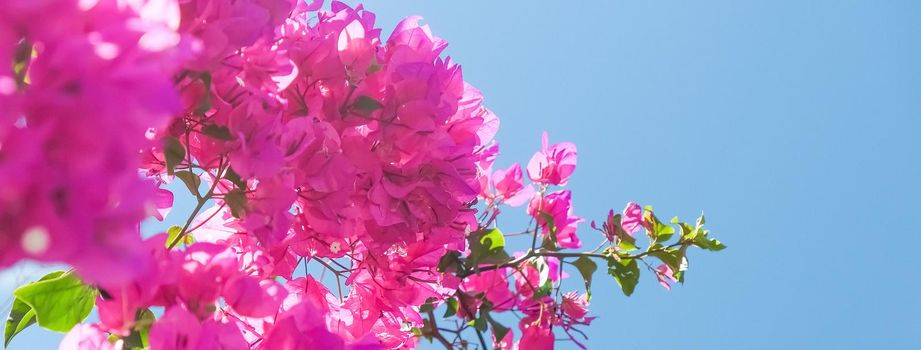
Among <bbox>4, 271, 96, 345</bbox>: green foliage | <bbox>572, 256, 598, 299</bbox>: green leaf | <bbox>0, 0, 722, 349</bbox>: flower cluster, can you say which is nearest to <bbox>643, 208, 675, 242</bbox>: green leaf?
<bbox>0, 0, 722, 349</bbox>: flower cluster

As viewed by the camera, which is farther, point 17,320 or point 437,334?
point 437,334

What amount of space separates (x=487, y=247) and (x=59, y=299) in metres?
0.49

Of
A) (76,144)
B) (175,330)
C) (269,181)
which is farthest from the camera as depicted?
(269,181)

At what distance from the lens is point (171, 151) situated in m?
0.62

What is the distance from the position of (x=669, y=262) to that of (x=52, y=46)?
0.97m

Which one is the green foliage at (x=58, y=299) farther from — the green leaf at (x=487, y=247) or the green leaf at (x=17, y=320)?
the green leaf at (x=487, y=247)

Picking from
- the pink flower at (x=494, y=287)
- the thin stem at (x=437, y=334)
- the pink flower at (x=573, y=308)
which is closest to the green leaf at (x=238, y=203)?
the thin stem at (x=437, y=334)

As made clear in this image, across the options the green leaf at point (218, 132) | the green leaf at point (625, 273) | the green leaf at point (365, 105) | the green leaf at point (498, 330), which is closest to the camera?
the green leaf at point (218, 132)

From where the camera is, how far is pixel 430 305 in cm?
100

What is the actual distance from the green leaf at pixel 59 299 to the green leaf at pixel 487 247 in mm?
440

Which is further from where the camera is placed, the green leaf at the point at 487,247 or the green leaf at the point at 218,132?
the green leaf at the point at 487,247

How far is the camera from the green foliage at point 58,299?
28.3 inches

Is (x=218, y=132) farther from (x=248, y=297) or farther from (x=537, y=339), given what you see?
(x=537, y=339)

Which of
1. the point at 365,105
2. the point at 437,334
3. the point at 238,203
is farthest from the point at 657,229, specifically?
the point at 238,203
